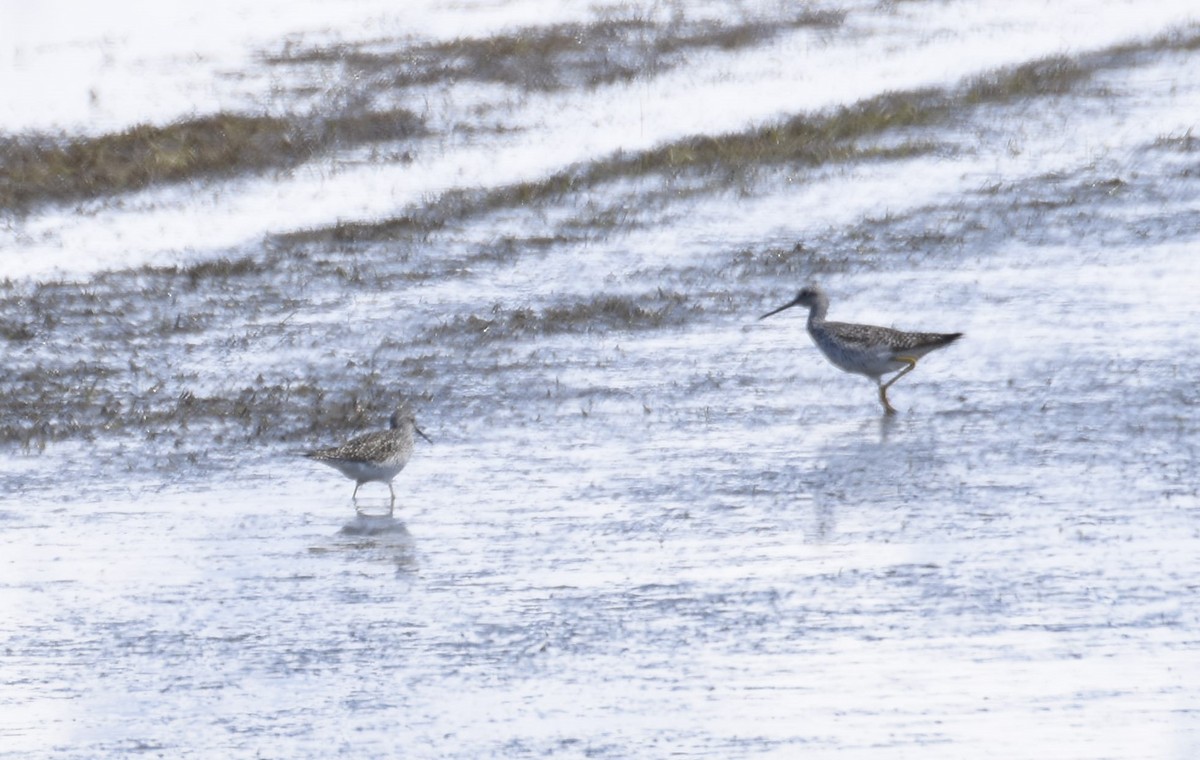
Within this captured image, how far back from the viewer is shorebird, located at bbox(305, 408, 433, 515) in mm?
11375

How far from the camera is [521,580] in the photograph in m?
9.67

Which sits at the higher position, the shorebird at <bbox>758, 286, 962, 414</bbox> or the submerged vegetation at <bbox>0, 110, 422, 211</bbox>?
the shorebird at <bbox>758, 286, 962, 414</bbox>

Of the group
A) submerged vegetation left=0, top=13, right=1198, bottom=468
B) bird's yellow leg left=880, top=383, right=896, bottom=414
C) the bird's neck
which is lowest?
submerged vegetation left=0, top=13, right=1198, bottom=468

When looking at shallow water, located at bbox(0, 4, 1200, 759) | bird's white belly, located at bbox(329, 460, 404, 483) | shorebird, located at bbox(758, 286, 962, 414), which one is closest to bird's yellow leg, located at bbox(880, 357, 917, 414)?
shorebird, located at bbox(758, 286, 962, 414)

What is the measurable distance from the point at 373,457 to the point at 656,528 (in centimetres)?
177

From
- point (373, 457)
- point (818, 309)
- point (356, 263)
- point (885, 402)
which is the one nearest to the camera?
point (373, 457)

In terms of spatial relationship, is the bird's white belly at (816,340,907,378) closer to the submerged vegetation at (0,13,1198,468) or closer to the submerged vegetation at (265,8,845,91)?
the submerged vegetation at (0,13,1198,468)

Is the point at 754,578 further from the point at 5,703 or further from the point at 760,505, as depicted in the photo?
the point at 5,703

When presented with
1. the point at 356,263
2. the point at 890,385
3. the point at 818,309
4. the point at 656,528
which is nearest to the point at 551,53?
the point at 356,263

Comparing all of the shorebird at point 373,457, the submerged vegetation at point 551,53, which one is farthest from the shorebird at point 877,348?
the submerged vegetation at point 551,53

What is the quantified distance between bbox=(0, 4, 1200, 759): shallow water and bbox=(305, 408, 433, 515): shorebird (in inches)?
9.1

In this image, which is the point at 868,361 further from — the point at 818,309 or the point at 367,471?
the point at 367,471

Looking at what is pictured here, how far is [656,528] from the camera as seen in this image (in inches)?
418

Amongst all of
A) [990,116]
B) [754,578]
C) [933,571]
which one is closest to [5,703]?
[754,578]
